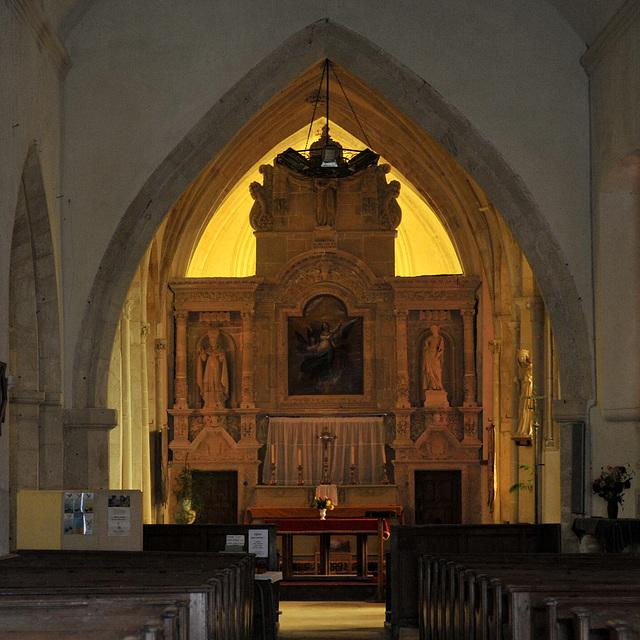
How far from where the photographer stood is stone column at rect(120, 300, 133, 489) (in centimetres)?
1600

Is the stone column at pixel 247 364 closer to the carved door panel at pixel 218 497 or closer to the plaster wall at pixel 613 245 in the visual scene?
the carved door panel at pixel 218 497

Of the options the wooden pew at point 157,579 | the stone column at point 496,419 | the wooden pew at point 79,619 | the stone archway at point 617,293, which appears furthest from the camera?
the stone column at point 496,419

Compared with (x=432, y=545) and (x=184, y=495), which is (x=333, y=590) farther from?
(x=184, y=495)

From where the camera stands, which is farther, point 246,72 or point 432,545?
point 246,72

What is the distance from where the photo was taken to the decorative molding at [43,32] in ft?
32.3

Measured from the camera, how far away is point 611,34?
10812mm

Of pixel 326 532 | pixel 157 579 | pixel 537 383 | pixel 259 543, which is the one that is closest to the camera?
pixel 157 579

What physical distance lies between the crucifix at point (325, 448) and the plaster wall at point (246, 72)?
317 inches

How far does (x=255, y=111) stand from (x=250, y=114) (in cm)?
7

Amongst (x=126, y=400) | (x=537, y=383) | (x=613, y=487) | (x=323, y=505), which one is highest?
(x=537, y=383)

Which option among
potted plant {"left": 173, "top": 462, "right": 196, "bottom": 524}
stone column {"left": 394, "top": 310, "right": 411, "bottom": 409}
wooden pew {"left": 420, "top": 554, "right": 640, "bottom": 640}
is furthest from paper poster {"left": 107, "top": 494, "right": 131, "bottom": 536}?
stone column {"left": 394, "top": 310, "right": 411, "bottom": 409}

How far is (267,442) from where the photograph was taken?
19141 mm

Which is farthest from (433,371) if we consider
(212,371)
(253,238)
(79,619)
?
(79,619)

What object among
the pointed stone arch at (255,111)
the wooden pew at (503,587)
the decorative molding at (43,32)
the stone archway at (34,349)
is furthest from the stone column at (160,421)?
the wooden pew at (503,587)
